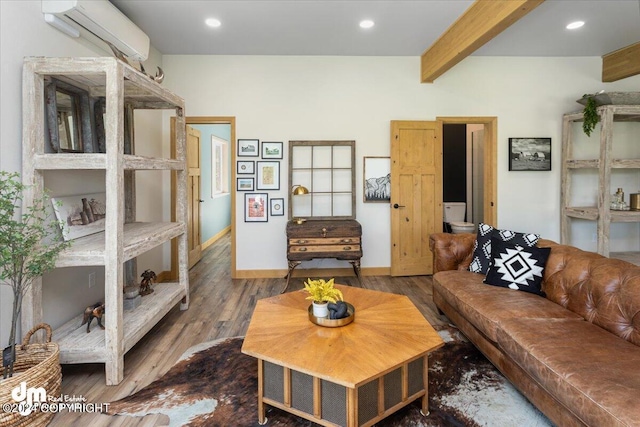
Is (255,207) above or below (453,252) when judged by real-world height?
above

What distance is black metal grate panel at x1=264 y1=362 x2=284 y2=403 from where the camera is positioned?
1818 millimetres

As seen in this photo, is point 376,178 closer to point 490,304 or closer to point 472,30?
point 472,30

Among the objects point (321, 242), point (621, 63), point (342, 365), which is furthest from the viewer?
point (621, 63)

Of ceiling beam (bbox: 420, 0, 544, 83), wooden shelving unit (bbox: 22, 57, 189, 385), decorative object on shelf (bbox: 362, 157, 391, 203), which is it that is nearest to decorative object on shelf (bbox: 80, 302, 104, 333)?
wooden shelving unit (bbox: 22, 57, 189, 385)

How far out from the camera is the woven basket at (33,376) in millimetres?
1682

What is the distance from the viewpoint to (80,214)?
277cm

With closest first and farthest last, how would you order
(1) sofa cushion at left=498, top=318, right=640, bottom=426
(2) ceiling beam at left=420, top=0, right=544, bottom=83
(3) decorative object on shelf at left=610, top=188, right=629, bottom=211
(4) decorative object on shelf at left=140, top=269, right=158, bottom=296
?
(1) sofa cushion at left=498, top=318, right=640, bottom=426 < (2) ceiling beam at left=420, top=0, right=544, bottom=83 < (4) decorative object on shelf at left=140, top=269, right=158, bottom=296 < (3) decorative object on shelf at left=610, top=188, right=629, bottom=211

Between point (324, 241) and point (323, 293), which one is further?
point (324, 241)

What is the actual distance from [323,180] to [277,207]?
710 millimetres

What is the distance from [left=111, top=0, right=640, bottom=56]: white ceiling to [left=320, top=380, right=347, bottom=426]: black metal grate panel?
3.17 meters

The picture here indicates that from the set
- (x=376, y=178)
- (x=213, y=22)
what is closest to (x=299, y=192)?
(x=376, y=178)

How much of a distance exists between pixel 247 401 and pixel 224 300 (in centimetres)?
195

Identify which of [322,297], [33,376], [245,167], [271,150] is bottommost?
[33,376]

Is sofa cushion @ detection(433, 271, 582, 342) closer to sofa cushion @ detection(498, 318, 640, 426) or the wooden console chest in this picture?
sofa cushion @ detection(498, 318, 640, 426)
